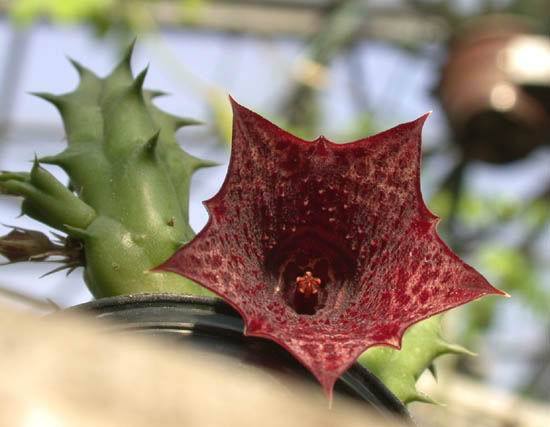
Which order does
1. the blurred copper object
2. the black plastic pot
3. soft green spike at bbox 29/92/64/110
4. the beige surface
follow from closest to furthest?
the beige surface < the black plastic pot < soft green spike at bbox 29/92/64/110 < the blurred copper object

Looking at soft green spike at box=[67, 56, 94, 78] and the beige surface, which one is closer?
the beige surface

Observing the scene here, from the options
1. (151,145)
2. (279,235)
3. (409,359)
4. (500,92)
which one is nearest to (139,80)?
(151,145)

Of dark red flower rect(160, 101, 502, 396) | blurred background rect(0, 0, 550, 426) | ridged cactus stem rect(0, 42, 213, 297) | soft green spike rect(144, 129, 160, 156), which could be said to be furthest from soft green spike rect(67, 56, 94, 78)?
blurred background rect(0, 0, 550, 426)

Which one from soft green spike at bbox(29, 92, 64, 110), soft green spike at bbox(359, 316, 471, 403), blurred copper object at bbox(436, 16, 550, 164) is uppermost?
blurred copper object at bbox(436, 16, 550, 164)

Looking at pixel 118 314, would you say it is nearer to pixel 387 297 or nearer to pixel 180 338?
pixel 180 338

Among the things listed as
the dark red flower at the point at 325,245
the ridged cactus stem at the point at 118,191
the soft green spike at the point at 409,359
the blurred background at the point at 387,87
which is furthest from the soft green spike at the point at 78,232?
the blurred background at the point at 387,87

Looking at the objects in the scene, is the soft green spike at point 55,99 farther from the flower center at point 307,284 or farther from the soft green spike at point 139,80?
the flower center at point 307,284

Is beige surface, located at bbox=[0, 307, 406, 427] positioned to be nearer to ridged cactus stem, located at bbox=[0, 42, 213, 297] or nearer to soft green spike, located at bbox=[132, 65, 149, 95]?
ridged cactus stem, located at bbox=[0, 42, 213, 297]
